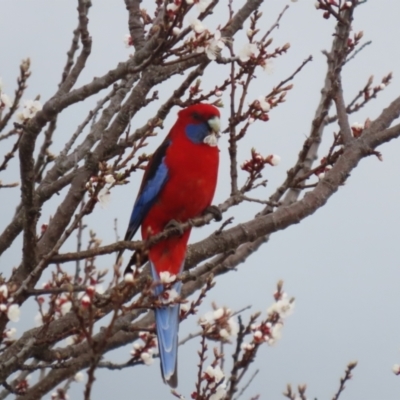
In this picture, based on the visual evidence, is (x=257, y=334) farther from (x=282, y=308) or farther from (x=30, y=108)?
(x=30, y=108)

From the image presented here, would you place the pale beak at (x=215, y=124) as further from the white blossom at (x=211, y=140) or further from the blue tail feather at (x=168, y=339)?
the blue tail feather at (x=168, y=339)

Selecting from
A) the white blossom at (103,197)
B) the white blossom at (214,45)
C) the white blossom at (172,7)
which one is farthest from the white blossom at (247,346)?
the white blossom at (172,7)

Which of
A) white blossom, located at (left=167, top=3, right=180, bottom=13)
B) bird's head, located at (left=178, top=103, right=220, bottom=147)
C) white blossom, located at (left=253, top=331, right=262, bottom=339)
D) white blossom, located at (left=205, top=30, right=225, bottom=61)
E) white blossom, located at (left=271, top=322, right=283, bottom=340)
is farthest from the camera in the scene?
bird's head, located at (left=178, top=103, right=220, bottom=147)

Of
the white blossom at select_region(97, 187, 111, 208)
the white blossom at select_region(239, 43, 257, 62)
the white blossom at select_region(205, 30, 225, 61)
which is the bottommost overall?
the white blossom at select_region(97, 187, 111, 208)

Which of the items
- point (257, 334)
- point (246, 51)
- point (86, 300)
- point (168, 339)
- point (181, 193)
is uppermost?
point (181, 193)

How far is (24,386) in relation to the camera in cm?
309

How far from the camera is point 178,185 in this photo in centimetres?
288

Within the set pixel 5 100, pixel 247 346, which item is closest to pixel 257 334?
pixel 247 346

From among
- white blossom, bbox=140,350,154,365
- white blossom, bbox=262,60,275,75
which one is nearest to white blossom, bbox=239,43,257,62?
white blossom, bbox=262,60,275,75

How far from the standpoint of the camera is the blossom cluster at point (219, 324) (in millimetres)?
2648

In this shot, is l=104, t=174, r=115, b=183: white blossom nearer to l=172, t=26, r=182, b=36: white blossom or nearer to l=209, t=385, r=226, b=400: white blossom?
l=172, t=26, r=182, b=36: white blossom

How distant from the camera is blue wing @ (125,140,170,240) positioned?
2.91m

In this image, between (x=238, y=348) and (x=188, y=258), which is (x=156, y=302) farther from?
(x=188, y=258)

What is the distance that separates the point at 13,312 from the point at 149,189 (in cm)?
112
